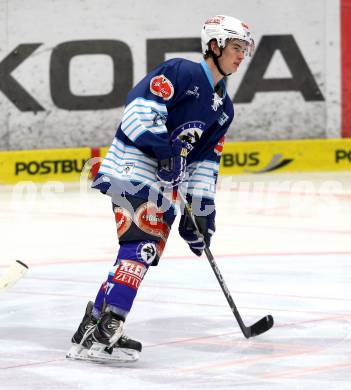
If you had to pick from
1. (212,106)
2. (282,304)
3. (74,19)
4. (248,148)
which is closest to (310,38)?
(248,148)

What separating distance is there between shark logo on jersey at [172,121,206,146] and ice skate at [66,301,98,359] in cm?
78

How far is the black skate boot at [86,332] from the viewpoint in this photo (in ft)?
16.1

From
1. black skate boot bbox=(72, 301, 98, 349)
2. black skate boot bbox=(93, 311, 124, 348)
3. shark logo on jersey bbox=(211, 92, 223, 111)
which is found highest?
shark logo on jersey bbox=(211, 92, 223, 111)

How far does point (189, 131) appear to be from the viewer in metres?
5.01

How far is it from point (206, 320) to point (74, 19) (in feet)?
23.0

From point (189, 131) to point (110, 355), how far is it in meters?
0.95

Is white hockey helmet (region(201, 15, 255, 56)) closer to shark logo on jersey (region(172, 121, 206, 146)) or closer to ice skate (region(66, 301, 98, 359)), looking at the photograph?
shark logo on jersey (region(172, 121, 206, 146))

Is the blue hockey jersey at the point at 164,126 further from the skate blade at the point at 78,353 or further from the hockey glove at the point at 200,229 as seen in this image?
the skate blade at the point at 78,353

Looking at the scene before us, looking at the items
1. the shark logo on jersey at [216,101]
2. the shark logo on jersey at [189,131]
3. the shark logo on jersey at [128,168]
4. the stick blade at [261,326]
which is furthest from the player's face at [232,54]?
the stick blade at [261,326]

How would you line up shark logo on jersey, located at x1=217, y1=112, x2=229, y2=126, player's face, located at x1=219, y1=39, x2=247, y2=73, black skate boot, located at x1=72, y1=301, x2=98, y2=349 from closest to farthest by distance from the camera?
1. black skate boot, located at x1=72, y1=301, x2=98, y2=349
2. player's face, located at x1=219, y1=39, x2=247, y2=73
3. shark logo on jersey, located at x1=217, y1=112, x2=229, y2=126

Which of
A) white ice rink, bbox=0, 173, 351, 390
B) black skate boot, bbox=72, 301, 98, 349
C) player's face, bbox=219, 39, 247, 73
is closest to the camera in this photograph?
white ice rink, bbox=0, 173, 351, 390

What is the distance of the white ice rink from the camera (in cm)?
460

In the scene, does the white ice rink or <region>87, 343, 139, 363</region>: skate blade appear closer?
the white ice rink

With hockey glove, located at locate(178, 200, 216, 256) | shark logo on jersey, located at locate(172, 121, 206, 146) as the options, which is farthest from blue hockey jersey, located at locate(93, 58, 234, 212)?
hockey glove, located at locate(178, 200, 216, 256)
